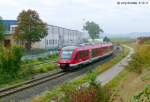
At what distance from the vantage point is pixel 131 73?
30641mm

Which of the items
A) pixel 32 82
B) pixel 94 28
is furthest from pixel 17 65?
pixel 94 28

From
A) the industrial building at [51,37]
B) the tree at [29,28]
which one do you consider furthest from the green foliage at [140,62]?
the industrial building at [51,37]

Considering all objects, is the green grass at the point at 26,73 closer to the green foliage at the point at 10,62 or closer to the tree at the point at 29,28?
the green foliage at the point at 10,62

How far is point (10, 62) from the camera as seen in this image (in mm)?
31375

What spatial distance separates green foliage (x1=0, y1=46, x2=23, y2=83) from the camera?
30594 millimetres

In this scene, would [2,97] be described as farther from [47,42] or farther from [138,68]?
[47,42]

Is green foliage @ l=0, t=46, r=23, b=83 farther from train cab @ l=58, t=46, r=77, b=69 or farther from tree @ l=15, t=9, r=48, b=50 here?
tree @ l=15, t=9, r=48, b=50

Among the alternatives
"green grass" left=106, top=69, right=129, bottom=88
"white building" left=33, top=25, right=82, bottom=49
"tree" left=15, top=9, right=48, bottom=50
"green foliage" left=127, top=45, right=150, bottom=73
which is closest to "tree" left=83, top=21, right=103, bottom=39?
"white building" left=33, top=25, right=82, bottom=49

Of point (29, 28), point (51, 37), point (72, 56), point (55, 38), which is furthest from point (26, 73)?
point (55, 38)

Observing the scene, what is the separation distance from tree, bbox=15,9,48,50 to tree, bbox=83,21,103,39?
92.5m

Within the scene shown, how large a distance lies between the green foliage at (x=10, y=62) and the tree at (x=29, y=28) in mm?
31210

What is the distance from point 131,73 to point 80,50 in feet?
33.6

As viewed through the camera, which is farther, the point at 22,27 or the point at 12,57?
the point at 22,27

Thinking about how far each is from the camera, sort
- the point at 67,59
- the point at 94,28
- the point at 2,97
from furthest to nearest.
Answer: the point at 94,28
the point at 67,59
the point at 2,97
